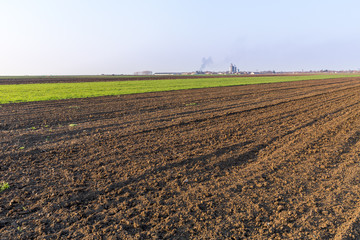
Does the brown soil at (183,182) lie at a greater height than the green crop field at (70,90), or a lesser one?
lesser

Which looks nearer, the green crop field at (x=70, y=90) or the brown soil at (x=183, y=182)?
the brown soil at (x=183, y=182)

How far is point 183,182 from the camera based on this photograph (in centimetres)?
559

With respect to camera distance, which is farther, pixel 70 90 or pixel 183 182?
pixel 70 90

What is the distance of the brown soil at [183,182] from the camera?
4.01 m

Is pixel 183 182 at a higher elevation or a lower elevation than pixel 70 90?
lower

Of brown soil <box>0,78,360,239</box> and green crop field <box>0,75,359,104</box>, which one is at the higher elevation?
green crop field <box>0,75,359,104</box>

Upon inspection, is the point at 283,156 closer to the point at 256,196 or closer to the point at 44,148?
the point at 256,196

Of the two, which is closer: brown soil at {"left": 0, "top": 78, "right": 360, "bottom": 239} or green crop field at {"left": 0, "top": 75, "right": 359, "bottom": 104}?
brown soil at {"left": 0, "top": 78, "right": 360, "bottom": 239}

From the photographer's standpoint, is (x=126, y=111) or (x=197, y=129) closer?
(x=197, y=129)

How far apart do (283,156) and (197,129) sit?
4.04 m

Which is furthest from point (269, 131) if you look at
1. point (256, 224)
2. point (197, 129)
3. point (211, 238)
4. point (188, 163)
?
point (211, 238)

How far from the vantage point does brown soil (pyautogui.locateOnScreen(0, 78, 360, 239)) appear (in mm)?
4008

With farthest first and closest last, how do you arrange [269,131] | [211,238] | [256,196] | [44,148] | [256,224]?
1. [269,131]
2. [44,148]
3. [256,196]
4. [256,224]
5. [211,238]

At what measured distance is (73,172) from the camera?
618 cm
